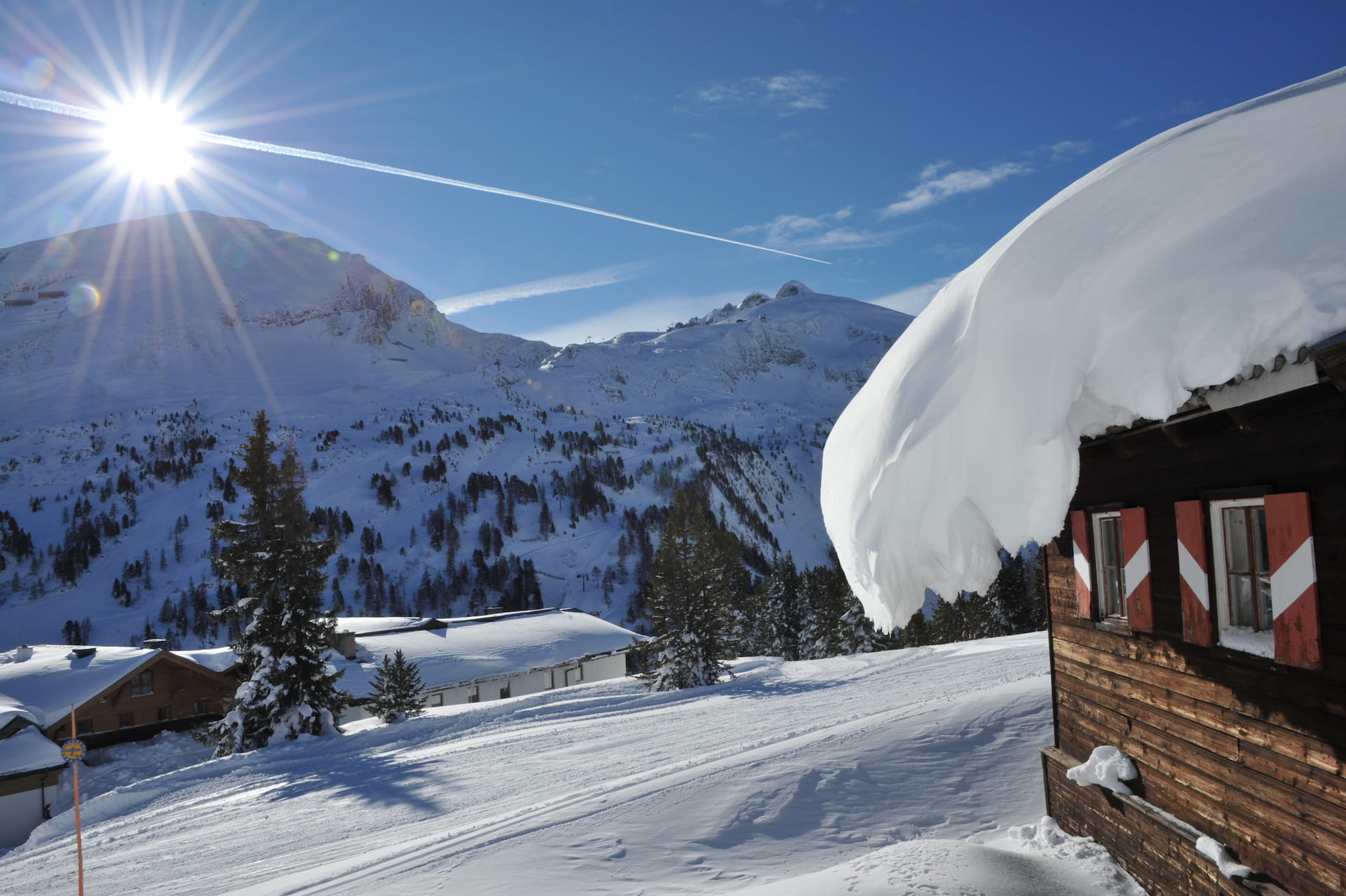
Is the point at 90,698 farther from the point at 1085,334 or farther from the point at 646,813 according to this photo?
the point at 1085,334

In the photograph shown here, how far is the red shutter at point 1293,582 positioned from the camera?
3.77 metres

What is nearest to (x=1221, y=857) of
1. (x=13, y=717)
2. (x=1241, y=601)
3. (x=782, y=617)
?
(x=1241, y=601)

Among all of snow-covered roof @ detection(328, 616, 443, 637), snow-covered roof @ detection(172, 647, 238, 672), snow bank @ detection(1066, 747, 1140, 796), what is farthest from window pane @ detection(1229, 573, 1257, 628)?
snow-covered roof @ detection(328, 616, 443, 637)

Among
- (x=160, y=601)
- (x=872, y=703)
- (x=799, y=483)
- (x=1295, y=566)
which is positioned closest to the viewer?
(x=1295, y=566)

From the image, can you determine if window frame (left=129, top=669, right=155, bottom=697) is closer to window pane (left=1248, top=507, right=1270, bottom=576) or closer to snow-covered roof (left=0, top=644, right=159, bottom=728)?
snow-covered roof (left=0, top=644, right=159, bottom=728)

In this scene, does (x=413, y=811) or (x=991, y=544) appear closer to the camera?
(x=991, y=544)

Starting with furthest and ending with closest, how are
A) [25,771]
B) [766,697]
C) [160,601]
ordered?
[160,601], [25,771], [766,697]

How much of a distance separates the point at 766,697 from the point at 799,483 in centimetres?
18160

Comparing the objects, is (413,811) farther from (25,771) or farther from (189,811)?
(25,771)

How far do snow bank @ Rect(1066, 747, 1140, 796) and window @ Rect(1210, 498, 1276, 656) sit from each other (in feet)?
6.72

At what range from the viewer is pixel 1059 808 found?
25.0ft

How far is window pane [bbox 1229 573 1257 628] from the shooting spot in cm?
443

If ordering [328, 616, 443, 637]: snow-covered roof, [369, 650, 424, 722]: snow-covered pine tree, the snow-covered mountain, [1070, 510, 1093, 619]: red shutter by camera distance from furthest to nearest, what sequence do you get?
the snow-covered mountain, [328, 616, 443, 637]: snow-covered roof, [369, 650, 424, 722]: snow-covered pine tree, [1070, 510, 1093, 619]: red shutter

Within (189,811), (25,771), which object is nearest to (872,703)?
(189,811)
